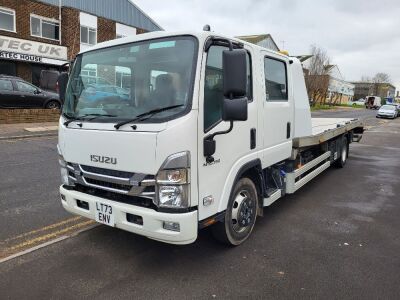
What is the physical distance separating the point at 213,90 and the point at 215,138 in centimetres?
46

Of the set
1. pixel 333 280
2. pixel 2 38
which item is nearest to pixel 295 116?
pixel 333 280

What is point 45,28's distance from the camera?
24.2 meters

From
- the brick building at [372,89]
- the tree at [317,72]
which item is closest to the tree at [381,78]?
the brick building at [372,89]

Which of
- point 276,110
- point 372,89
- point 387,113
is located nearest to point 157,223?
point 276,110

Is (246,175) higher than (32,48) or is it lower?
lower

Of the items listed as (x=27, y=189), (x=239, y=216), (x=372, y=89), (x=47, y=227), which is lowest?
(x=47, y=227)

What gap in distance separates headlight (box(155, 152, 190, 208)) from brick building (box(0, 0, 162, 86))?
22.3 meters

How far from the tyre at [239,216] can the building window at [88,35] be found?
82.6 feet

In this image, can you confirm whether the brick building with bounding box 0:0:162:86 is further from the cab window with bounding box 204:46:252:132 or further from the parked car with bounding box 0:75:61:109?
the cab window with bounding box 204:46:252:132

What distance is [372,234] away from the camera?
4715mm

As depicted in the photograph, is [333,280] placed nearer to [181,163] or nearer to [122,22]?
[181,163]

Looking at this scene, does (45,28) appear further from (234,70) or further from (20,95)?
(234,70)

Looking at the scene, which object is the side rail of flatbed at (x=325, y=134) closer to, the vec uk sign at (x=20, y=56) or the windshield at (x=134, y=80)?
the windshield at (x=134, y=80)

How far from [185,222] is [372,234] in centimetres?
284
